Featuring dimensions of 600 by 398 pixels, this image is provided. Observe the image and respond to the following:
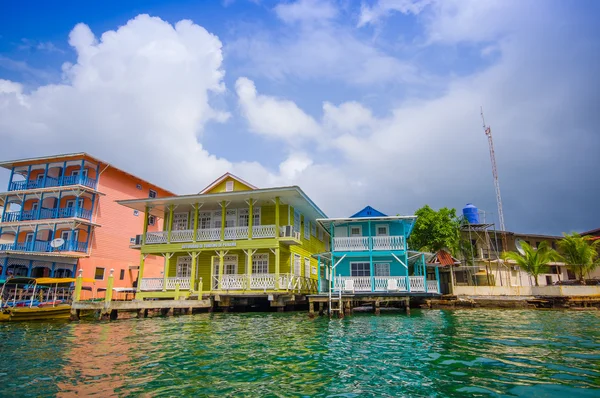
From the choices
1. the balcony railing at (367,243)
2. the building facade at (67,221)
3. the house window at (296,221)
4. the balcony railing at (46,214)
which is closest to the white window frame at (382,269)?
the balcony railing at (367,243)

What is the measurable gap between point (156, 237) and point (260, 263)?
24.4 ft

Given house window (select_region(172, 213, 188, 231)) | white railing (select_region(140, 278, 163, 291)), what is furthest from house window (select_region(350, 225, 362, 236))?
white railing (select_region(140, 278, 163, 291))

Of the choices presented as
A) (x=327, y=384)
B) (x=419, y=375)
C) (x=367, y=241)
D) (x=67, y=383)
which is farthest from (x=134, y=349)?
(x=367, y=241)

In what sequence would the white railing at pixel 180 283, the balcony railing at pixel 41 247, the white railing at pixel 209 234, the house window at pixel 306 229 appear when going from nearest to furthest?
the white railing at pixel 180 283
the white railing at pixel 209 234
the house window at pixel 306 229
the balcony railing at pixel 41 247

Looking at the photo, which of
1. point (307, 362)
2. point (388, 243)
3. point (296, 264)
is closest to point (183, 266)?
point (296, 264)

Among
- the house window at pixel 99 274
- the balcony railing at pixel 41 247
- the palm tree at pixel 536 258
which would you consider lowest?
the house window at pixel 99 274

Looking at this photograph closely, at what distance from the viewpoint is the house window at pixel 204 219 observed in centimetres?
2744

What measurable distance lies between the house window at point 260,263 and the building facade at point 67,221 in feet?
49.4

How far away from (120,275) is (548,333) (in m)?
32.5

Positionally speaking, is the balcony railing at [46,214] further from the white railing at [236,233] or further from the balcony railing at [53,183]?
the white railing at [236,233]

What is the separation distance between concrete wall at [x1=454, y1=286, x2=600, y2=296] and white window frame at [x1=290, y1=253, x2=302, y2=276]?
12224 millimetres

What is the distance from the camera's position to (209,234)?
24922mm

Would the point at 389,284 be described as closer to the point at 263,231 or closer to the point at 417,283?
the point at 417,283

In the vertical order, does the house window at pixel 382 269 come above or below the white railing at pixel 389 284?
above
